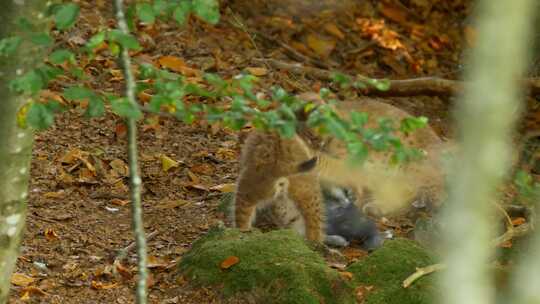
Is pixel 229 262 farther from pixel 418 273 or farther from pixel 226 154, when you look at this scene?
pixel 226 154

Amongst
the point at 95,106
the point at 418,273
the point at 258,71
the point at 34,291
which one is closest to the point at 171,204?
the point at 34,291

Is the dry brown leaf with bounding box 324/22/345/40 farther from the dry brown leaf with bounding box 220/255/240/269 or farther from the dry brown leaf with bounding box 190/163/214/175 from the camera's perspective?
the dry brown leaf with bounding box 220/255/240/269

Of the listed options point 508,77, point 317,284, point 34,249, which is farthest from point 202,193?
point 508,77

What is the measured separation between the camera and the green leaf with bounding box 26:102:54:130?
128 inches

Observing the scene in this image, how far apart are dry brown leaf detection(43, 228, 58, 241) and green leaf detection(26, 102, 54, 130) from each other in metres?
3.21

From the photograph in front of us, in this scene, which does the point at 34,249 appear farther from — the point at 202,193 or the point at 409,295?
the point at 409,295

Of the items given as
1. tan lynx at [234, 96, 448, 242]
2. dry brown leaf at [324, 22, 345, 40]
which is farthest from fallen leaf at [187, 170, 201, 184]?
dry brown leaf at [324, 22, 345, 40]

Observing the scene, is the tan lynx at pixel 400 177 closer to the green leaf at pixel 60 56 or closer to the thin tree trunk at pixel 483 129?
the green leaf at pixel 60 56

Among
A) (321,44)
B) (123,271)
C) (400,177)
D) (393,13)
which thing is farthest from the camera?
(393,13)

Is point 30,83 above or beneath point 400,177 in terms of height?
above

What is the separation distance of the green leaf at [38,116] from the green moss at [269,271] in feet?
7.89

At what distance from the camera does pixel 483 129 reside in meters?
2.01

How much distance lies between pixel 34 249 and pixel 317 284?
189 cm

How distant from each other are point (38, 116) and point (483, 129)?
5.67ft
